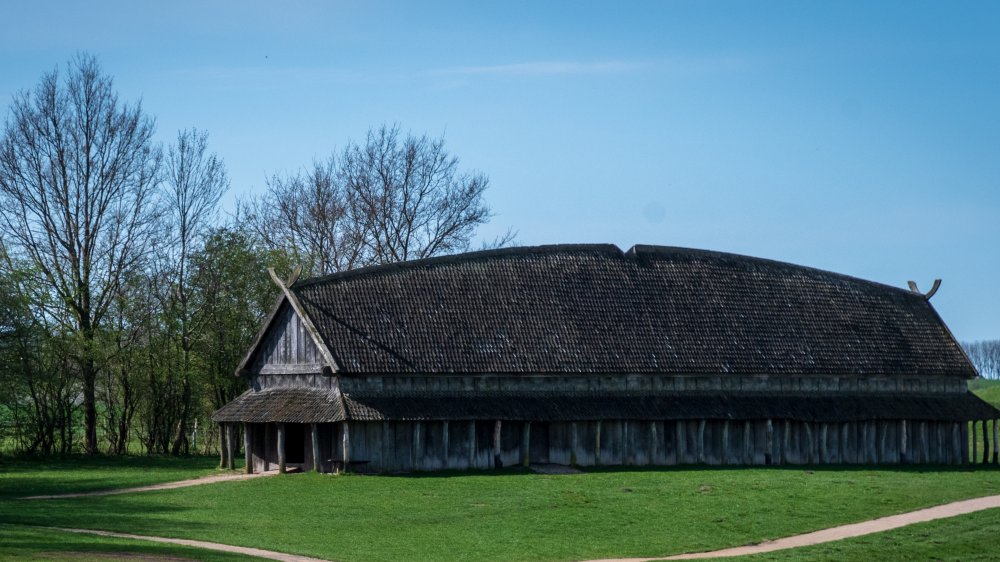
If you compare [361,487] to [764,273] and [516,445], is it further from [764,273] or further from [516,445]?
[764,273]

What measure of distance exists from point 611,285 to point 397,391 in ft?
35.4

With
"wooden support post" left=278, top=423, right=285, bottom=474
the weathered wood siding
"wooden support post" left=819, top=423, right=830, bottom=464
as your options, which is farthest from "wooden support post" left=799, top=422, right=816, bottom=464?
"wooden support post" left=278, top=423, right=285, bottom=474

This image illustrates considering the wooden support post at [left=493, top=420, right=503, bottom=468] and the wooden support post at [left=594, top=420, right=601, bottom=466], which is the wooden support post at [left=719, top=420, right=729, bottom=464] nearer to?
the wooden support post at [left=594, top=420, right=601, bottom=466]

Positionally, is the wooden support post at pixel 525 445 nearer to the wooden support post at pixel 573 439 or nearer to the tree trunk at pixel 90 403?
the wooden support post at pixel 573 439

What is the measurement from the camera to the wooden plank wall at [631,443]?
44.0 metres

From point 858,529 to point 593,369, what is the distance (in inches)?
658

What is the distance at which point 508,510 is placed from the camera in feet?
112

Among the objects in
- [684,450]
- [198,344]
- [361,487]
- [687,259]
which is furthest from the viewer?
[198,344]

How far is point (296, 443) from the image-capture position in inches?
1912

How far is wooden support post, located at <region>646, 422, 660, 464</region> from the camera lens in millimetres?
47281

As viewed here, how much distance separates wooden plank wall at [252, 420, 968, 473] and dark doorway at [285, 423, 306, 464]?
1188 millimetres

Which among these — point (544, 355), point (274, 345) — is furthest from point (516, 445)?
point (274, 345)

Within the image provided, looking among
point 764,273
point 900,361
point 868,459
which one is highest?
point 764,273

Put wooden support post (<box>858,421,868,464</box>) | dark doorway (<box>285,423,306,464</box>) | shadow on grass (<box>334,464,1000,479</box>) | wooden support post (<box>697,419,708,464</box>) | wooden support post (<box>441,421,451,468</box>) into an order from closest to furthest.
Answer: shadow on grass (<box>334,464,1000,479</box>), wooden support post (<box>441,421,451,468</box>), wooden support post (<box>697,419,708,464</box>), dark doorway (<box>285,423,306,464</box>), wooden support post (<box>858,421,868,464</box>)
